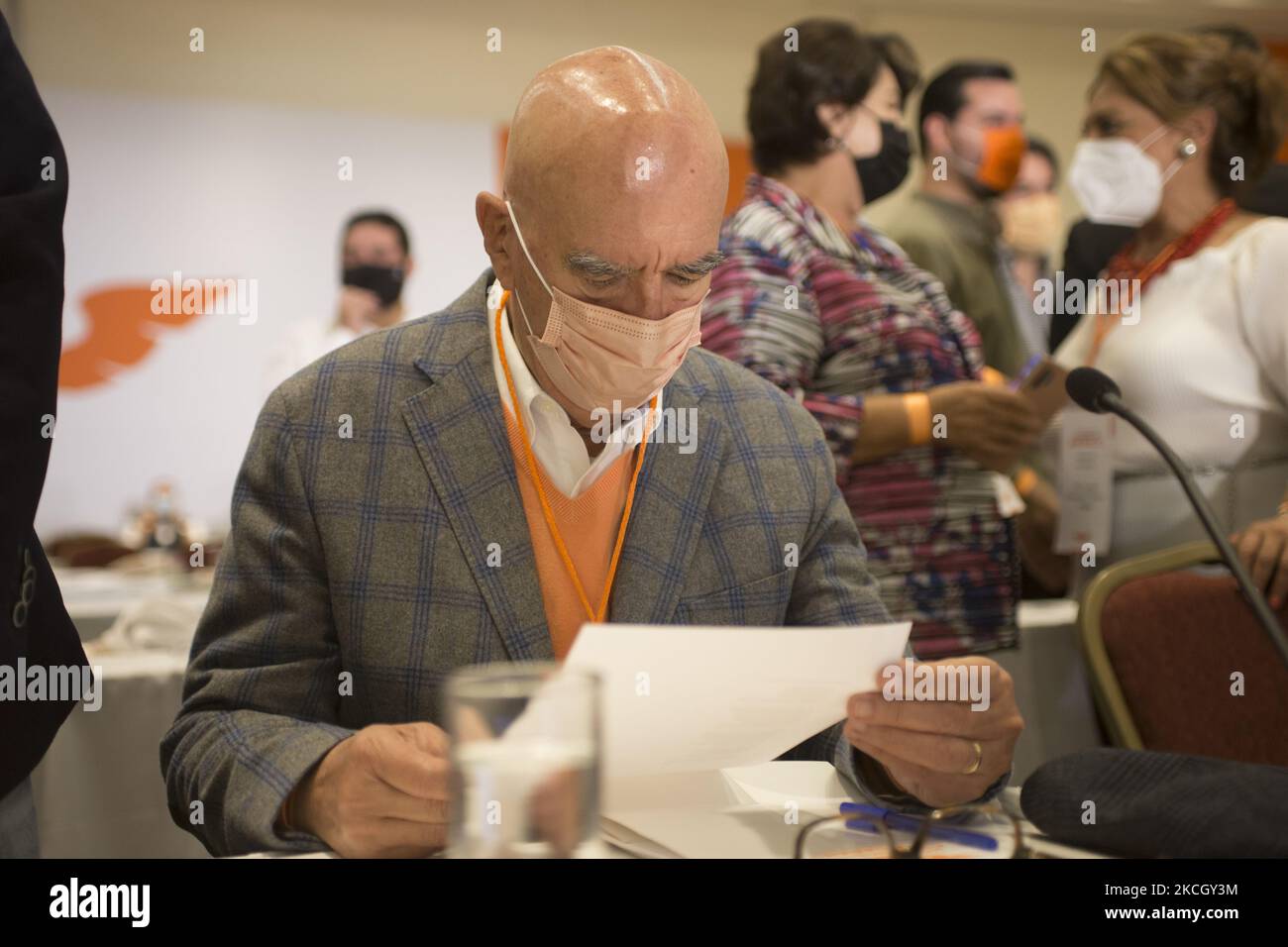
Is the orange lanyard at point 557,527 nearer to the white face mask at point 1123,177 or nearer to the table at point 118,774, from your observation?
the table at point 118,774

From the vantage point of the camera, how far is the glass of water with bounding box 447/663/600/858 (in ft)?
2.32

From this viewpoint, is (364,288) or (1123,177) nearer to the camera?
(1123,177)

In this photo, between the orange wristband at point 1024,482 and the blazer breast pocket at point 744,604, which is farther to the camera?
the orange wristband at point 1024,482

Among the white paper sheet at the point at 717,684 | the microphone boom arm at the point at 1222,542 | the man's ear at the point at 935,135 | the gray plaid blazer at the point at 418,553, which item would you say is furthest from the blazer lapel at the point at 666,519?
the man's ear at the point at 935,135

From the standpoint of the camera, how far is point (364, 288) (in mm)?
4621

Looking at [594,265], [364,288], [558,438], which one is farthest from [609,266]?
[364,288]

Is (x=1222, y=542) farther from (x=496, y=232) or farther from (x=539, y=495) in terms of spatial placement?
(x=496, y=232)

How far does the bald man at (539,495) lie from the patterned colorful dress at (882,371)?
581 mm

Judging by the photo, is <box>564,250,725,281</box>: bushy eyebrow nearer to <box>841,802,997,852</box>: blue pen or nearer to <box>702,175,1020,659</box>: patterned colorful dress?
<box>841,802,997,852</box>: blue pen

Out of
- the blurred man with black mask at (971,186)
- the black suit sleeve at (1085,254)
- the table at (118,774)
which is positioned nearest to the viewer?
the table at (118,774)

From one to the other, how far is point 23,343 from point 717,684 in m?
0.62

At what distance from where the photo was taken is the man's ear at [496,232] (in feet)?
4.53
